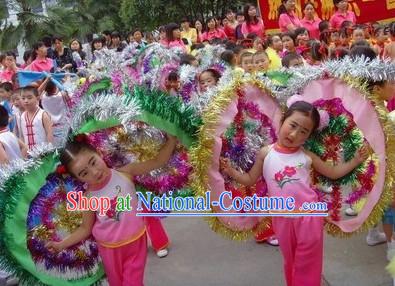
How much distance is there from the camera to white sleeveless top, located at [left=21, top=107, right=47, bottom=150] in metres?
4.05

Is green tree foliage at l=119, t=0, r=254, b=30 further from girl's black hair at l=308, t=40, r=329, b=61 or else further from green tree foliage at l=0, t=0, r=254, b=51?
girl's black hair at l=308, t=40, r=329, b=61

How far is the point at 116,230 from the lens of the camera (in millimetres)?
2484

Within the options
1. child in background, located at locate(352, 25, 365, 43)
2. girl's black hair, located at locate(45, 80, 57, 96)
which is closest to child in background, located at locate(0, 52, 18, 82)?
girl's black hair, located at locate(45, 80, 57, 96)

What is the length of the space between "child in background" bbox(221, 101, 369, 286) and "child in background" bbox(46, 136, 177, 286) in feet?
1.60

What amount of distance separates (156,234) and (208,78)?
123 centimetres

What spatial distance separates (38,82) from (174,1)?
12.1 metres

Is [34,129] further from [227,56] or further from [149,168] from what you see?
[227,56]

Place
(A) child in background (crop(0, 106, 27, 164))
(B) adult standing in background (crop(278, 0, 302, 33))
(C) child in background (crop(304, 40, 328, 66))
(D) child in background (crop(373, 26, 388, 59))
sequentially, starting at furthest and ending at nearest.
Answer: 1. (B) adult standing in background (crop(278, 0, 302, 33))
2. (D) child in background (crop(373, 26, 388, 59))
3. (C) child in background (crop(304, 40, 328, 66))
4. (A) child in background (crop(0, 106, 27, 164))

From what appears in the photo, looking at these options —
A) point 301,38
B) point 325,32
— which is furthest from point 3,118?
point 325,32

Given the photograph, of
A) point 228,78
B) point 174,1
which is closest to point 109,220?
point 228,78

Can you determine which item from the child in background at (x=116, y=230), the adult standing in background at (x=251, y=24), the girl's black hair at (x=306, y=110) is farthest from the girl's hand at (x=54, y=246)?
the adult standing in background at (x=251, y=24)

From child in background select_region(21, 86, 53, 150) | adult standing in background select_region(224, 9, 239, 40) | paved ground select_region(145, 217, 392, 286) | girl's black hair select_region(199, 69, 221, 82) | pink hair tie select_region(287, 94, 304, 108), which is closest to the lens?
pink hair tie select_region(287, 94, 304, 108)

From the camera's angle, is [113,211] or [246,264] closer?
[113,211]

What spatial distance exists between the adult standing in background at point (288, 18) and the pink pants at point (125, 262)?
5973mm
